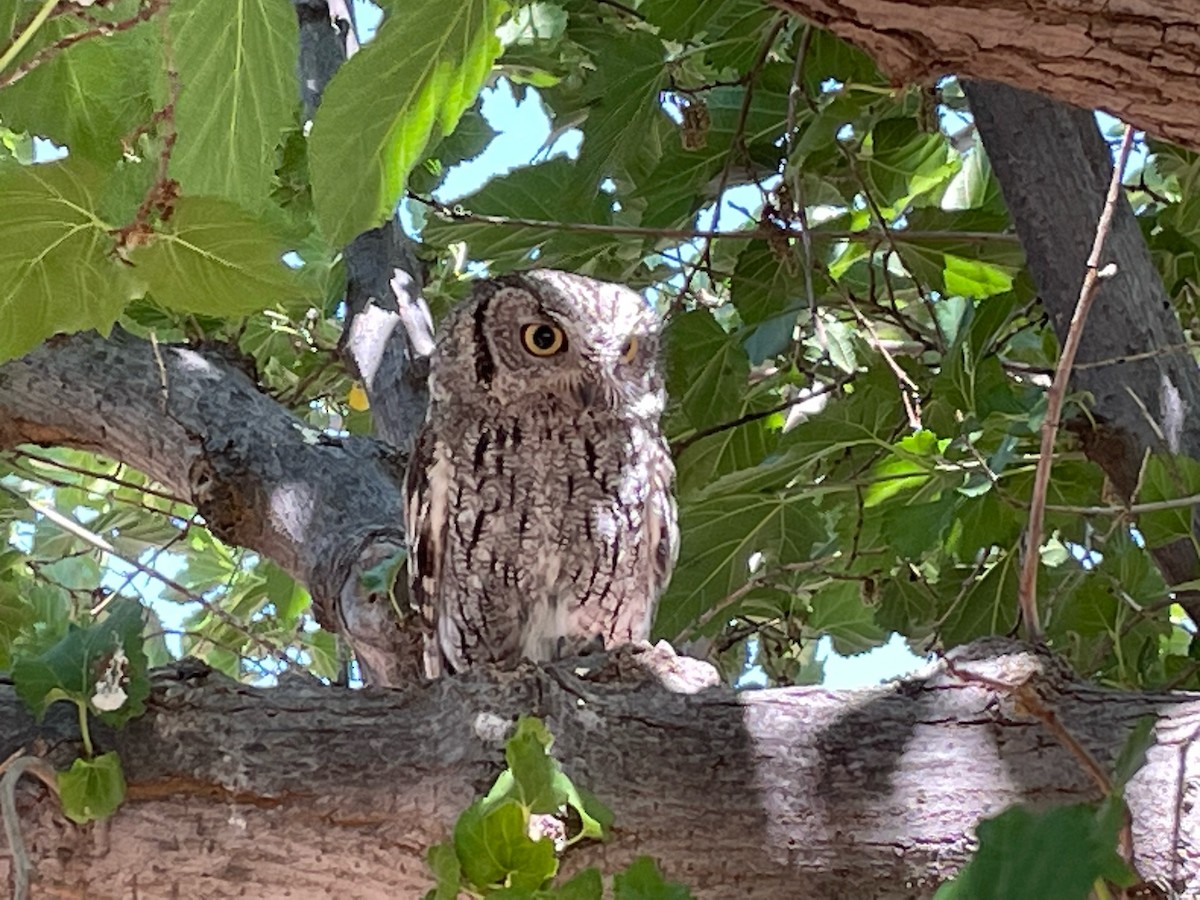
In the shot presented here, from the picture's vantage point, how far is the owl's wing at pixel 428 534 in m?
1.56

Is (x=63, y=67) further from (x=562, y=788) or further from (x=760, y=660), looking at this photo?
(x=760, y=660)

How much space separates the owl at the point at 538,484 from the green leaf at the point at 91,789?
733 millimetres

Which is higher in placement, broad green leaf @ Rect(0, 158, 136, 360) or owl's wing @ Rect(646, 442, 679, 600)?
broad green leaf @ Rect(0, 158, 136, 360)

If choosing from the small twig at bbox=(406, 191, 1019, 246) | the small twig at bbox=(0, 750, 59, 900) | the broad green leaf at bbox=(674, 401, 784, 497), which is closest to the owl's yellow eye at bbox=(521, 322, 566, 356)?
the small twig at bbox=(406, 191, 1019, 246)

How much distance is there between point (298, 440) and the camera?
1695 mm

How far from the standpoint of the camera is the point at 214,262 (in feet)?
2.37

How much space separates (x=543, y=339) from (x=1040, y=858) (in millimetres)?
1207

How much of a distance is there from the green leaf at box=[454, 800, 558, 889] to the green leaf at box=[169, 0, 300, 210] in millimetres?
377

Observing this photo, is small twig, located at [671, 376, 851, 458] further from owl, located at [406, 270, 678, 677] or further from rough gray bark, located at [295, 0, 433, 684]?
rough gray bark, located at [295, 0, 433, 684]

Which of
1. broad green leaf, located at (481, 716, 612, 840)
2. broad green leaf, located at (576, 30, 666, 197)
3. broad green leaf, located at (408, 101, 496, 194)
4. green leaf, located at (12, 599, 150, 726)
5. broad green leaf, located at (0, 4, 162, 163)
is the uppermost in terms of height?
broad green leaf, located at (408, 101, 496, 194)

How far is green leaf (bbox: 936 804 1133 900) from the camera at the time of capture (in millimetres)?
508

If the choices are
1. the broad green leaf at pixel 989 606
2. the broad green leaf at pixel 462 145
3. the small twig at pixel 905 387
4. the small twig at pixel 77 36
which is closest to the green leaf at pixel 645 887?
the small twig at pixel 77 36

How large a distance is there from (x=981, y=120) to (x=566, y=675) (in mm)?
857

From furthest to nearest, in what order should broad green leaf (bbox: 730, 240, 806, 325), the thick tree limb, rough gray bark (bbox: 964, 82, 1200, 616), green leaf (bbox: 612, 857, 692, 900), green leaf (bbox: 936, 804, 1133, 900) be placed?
1. broad green leaf (bbox: 730, 240, 806, 325)
2. the thick tree limb
3. rough gray bark (bbox: 964, 82, 1200, 616)
4. green leaf (bbox: 612, 857, 692, 900)
5. green leaf (bbox: 936, 804, 1133, 900)
